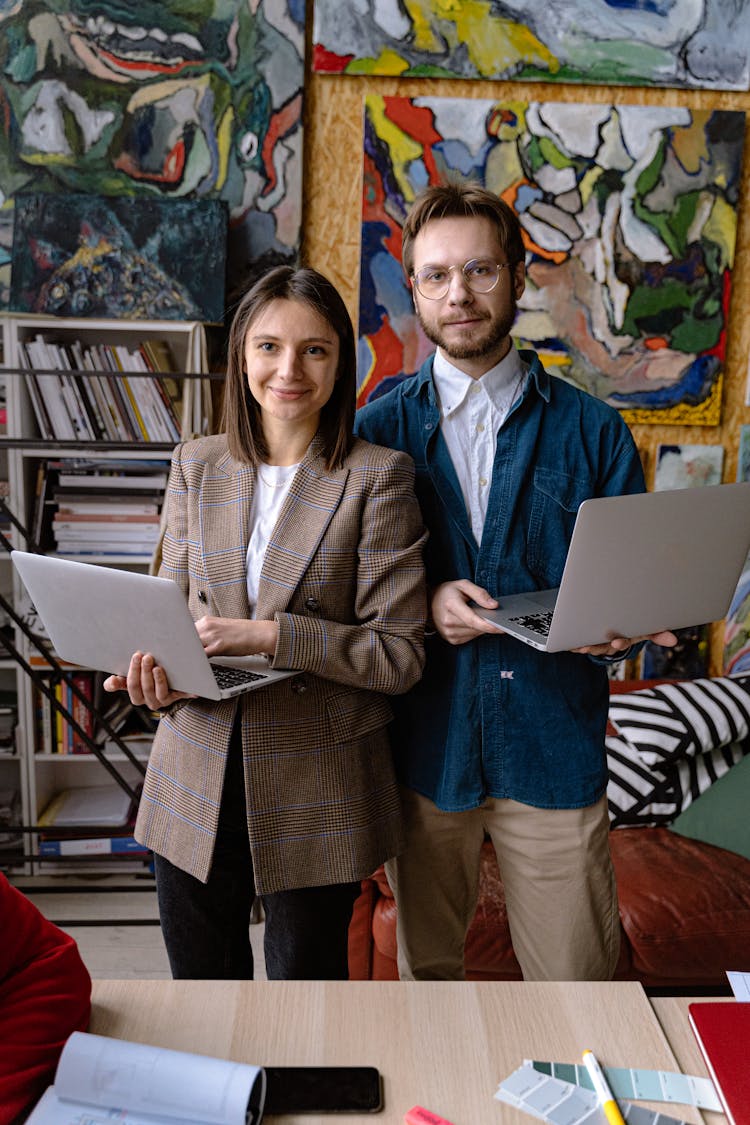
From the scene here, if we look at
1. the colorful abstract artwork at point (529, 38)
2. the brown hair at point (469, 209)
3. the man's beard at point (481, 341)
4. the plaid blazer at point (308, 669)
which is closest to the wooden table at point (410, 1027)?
the plaid blazer at point (308, 669)

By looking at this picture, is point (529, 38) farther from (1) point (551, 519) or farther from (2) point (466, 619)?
(2) point (466, 619)

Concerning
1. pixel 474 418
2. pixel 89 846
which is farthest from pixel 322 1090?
pixel 89 846

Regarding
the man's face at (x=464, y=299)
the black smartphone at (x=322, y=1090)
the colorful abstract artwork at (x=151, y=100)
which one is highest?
the colorful abstract artwork at (x=151, y=100)

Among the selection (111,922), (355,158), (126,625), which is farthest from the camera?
(355,158)

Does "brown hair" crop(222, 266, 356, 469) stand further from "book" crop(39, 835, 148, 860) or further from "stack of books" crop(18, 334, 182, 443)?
"book" crop(39, 835, 148, 860)

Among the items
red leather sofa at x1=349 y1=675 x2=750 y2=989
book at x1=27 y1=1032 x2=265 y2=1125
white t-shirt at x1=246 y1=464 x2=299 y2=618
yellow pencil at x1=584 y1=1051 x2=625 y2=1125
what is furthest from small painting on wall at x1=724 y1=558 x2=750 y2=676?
book at x1=27 y1=1032 x2=265 y2=1125

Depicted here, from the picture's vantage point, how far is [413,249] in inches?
60.2

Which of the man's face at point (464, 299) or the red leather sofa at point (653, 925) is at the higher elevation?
the man's face at point (464, 299)

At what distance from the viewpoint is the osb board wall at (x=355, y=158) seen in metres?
2.63

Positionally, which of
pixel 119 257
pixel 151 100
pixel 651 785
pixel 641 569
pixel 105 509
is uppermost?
pixel 151 100

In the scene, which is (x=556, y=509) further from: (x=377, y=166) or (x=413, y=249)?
(x=377, y=166)

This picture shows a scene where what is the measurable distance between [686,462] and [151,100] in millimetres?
1715

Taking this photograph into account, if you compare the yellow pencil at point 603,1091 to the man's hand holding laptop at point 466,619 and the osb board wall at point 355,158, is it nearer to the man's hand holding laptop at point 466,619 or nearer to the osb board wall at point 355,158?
the man's hand holding laptop at point 466,619

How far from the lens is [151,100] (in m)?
2.59
